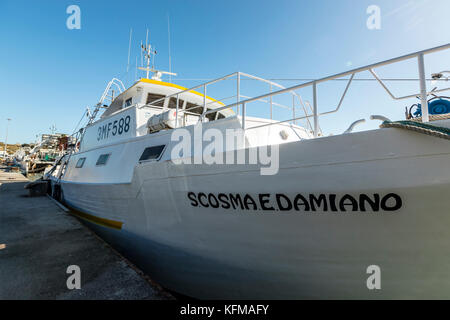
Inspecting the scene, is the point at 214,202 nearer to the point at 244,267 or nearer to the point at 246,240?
the point at 246,240

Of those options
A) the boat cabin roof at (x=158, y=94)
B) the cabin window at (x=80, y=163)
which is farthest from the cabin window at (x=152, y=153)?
the cabin window at (x=80, y=163)

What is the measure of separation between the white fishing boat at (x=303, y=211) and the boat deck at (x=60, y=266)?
0.70 meters

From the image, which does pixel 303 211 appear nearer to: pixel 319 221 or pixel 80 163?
pixel 319 221

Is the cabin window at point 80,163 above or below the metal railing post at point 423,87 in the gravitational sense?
below

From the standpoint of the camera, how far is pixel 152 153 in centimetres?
460

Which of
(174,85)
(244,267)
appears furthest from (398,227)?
(174,85)

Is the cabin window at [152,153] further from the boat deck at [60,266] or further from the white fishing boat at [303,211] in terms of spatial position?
the boat deck at [60,266]

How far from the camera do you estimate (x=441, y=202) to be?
6.28 ft

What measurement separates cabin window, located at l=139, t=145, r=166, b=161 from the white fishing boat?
17 centimetres

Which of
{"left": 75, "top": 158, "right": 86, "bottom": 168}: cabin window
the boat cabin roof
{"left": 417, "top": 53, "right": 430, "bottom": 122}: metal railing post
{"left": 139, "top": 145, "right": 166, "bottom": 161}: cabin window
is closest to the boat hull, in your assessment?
{"left": 417, "top": 53, "right": 430, "bottom": 122}: metal railing post

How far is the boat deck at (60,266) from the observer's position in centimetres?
295

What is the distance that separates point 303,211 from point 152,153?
3334mm
